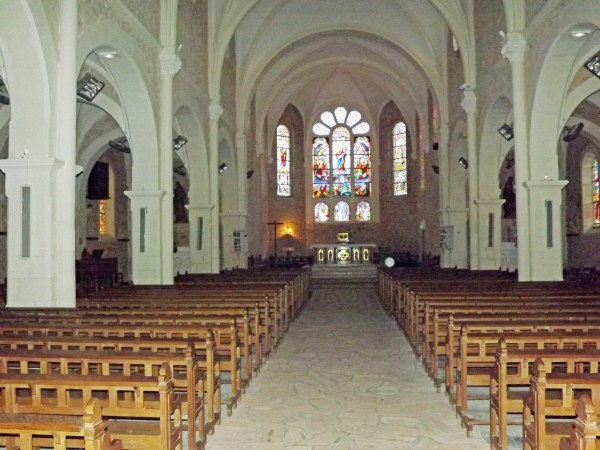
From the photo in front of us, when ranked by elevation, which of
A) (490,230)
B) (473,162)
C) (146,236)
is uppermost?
(473,162)

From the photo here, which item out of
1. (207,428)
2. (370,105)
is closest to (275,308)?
(207,428)

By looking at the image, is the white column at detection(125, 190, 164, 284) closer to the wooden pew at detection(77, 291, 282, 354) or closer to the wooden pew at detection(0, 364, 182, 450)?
the wooden pew at detection(77, 291, 282, 354)

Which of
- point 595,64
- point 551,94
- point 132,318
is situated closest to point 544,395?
point 132,318

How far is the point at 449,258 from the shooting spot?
25453mm

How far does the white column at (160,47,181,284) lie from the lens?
15.4 m

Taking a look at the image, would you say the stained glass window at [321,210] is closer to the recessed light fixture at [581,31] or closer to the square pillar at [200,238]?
the square pillar at [200,238]

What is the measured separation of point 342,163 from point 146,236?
83.6ft

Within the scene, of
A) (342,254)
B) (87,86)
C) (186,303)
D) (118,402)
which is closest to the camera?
(118,402)

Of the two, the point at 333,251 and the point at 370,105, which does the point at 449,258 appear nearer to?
the point at 333,251

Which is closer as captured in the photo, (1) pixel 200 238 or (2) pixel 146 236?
(2) pixel 146 236

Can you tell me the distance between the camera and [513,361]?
4.91 meters


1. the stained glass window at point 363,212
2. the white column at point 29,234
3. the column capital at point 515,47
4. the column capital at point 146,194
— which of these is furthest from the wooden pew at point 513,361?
the stained glass window at point 363,212

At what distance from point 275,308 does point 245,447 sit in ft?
17.3

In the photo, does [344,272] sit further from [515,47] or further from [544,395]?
[544,395]
